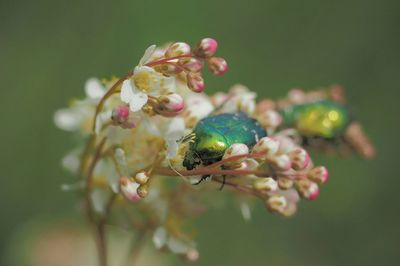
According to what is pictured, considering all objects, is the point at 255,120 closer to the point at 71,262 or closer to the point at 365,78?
the point at 71,262

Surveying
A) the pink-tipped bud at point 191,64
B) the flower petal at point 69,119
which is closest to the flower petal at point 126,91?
the pink-tipped bud at point 191,64

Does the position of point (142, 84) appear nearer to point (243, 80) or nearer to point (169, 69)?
point (169, 69)

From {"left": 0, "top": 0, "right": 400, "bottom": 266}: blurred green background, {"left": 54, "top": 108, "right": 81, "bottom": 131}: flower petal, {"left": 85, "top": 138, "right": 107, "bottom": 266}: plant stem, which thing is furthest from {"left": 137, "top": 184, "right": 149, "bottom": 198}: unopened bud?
{"left": 0, "top": 0, "right": 400, "bottom": 266}: blurred green background

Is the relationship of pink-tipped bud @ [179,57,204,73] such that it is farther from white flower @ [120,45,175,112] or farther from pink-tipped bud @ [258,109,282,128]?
pink-tipped bud @ [258,109,282,128]

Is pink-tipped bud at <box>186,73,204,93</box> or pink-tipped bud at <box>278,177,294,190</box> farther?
pink-tipped bud at <box>278,177,294,190</box>

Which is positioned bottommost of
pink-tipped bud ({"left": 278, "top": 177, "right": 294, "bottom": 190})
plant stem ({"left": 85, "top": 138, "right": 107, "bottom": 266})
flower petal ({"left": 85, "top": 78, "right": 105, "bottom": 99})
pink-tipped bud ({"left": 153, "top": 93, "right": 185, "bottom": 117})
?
plant stem ({"left": 85, "top": 138, "right": 107, "bottom": 266})

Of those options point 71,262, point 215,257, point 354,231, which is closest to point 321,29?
point 354,231

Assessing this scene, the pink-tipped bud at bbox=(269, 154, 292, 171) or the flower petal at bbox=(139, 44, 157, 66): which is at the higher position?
the flower petal at bbox=(139, 44, 157, 66)
